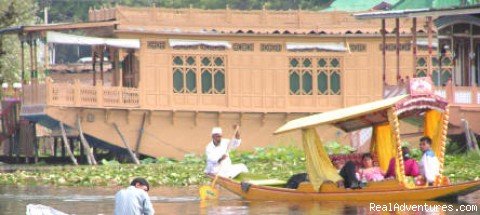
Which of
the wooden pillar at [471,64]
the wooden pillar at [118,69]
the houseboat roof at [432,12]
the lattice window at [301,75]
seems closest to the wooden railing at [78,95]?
the wooden pillar at [118,69]

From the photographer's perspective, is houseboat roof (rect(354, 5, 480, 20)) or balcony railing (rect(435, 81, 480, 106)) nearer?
houseboat roof (rect(354, 5, 480, 20))

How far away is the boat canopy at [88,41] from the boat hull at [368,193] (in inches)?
549

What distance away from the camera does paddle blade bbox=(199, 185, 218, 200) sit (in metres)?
28.3

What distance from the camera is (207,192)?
1117 inches

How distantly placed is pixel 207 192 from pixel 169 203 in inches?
32.8

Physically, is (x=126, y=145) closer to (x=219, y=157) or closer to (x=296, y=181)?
(x=219, y=157)

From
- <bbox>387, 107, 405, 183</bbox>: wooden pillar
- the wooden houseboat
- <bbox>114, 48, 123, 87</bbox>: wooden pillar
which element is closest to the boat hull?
<bbox>387, 107, 405, 183</bbox>: wooden pillar

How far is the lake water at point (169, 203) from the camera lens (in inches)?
990

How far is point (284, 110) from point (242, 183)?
51.5 ft

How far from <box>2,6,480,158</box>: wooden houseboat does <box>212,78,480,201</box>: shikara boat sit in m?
13.8

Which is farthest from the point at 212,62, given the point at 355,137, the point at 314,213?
the point at 314,213

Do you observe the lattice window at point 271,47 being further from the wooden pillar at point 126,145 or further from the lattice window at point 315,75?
the wooden pillar at point 126,145

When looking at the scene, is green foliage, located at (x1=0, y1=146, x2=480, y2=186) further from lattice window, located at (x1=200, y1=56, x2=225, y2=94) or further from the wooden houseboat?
lattice window, located at (x1=200, y1=56, x2=225, y2=94)

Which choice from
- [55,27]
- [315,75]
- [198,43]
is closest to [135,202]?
[55,27]
